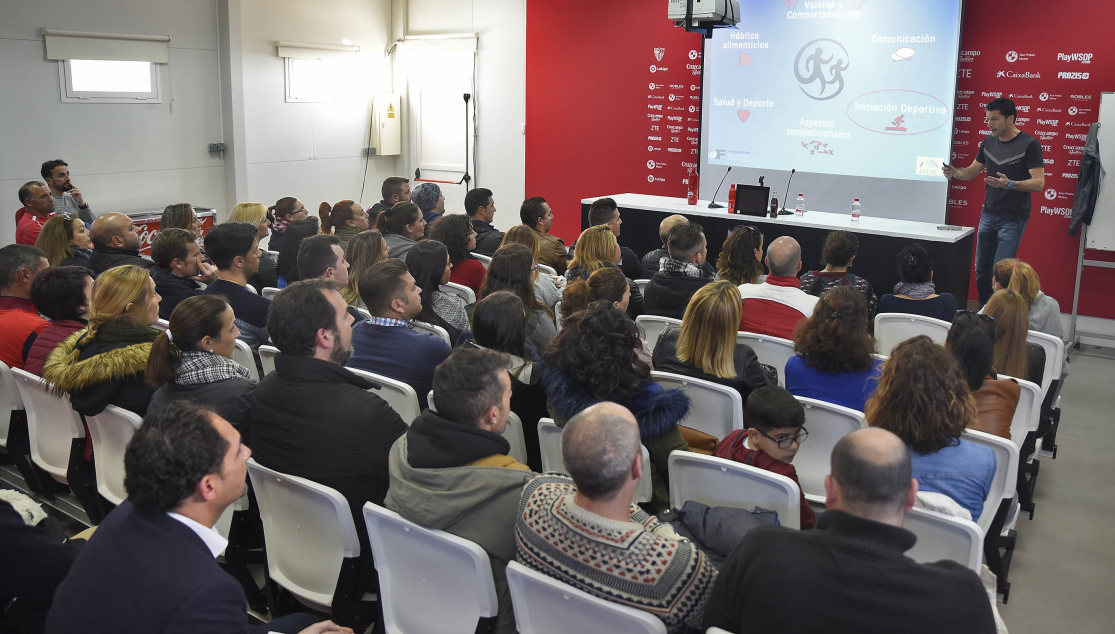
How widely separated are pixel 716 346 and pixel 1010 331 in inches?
57.2

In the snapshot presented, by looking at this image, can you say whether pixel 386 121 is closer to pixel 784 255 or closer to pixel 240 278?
pixel 240 278

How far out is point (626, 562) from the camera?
1.81 metres

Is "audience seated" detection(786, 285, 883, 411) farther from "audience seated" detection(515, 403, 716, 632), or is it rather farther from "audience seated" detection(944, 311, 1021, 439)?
"audience seated" detection(515, 403, 716, 632)

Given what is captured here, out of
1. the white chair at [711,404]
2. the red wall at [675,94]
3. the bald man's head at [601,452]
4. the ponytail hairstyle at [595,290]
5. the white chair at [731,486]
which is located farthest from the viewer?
the red wall at [675,94]

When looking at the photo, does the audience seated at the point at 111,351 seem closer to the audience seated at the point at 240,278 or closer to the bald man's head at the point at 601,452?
the audience seated at the point at 240,278

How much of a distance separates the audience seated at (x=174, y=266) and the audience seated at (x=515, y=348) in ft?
6.37

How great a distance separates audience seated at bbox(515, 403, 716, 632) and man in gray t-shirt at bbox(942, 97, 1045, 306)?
5.80 m

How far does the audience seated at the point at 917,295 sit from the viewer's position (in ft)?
15.7

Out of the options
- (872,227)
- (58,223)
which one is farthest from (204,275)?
(872,227)

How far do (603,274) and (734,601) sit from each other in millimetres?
2305

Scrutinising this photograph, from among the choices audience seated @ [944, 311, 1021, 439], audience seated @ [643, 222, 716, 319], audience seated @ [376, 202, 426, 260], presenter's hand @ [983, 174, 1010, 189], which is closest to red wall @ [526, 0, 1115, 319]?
presenter's hand @ [983, 174, 1010, 189]

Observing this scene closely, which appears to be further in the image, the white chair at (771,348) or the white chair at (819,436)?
the white chair at (771,348)

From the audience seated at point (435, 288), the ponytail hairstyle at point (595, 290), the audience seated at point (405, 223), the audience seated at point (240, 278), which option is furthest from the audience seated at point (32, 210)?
the ponytail hairstyle at point (595, 290)

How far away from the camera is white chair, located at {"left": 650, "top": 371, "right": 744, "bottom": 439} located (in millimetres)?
3125
